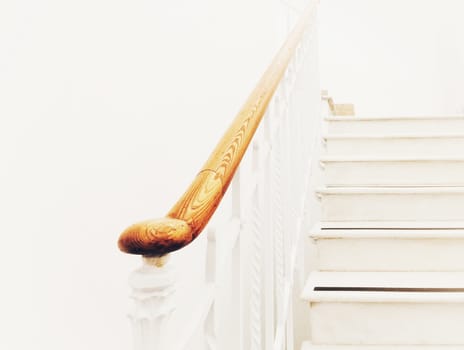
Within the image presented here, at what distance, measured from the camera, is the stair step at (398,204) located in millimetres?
1777

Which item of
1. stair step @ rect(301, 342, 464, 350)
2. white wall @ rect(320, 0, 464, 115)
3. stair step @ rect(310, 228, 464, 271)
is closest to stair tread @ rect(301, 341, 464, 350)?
stair step @ rect(301, 342, 464, 350)

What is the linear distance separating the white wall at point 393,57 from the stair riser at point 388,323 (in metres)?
3.27

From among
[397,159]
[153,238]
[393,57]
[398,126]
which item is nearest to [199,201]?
[153,238]

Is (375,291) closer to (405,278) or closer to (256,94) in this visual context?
(405,278)

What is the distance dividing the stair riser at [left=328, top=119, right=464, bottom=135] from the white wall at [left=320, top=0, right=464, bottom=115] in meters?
1.82

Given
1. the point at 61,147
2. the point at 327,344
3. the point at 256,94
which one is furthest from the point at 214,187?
the point at 327,344

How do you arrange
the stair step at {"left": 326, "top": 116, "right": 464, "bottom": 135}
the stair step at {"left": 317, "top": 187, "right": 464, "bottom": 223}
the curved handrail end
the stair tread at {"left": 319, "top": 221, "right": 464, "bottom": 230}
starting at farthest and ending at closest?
the stair step at {"left": 326, "top": 116, "right": 464, "bottom": 135} < the stair step at {"left": 317, "top": 187, "right": 464, "bottom": 223} < the stair tread at {"left": 319, "top": 221, "right": 464, "bottom": 230} < the curved handrail end

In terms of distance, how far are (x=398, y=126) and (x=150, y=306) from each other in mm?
2339

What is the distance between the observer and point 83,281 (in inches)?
42.2

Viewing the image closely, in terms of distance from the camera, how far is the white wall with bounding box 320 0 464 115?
4.23 m

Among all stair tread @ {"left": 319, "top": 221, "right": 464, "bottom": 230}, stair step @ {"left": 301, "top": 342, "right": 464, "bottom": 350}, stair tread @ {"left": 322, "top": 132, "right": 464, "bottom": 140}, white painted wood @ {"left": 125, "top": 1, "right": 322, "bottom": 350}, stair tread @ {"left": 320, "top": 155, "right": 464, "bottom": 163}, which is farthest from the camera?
stair tread @ {"left": 322, "top": 132, "right": 464, "bottom": 140}

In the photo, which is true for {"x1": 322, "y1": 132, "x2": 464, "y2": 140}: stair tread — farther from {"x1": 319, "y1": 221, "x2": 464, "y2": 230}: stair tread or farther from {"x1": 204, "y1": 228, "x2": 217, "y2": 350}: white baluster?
{"x1": 204, "y1": 228, "x2": 217, "y2": 350}: white baluster

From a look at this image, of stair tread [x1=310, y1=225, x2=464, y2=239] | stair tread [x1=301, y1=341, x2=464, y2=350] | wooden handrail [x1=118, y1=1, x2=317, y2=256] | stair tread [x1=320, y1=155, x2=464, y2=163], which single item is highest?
wooden handrail [x1=118, y1=1, x2=317, y2=256]

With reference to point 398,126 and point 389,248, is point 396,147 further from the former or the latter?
point 389,248
